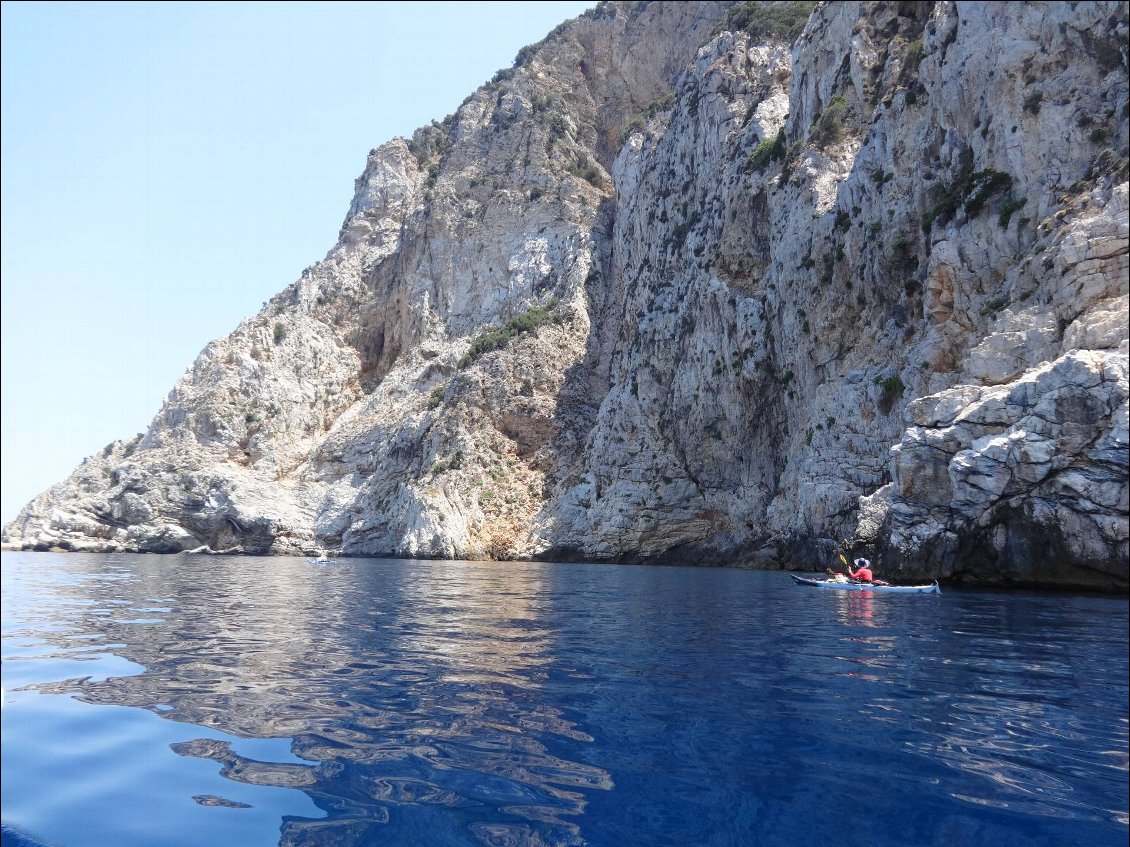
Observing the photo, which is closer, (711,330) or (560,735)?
(560,735)

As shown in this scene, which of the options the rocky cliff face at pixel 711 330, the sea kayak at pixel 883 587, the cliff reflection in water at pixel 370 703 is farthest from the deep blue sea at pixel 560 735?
the rocky cliff face at pixel 711 330

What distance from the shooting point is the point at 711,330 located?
54750 mm

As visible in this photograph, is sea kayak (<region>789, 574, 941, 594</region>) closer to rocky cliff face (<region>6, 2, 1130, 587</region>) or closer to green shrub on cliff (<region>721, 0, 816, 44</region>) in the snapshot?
rocky cliff face (<region>6, 2, 1130, 587</region>)

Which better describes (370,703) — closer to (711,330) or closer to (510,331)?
(711,330)

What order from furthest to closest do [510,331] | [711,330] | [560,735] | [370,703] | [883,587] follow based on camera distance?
[510,331] → [711,330] → [883,587] → [370,703] → [560,735]

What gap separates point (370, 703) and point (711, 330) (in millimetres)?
48665

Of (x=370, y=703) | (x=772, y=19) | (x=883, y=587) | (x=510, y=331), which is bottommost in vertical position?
(x=370, y=703)

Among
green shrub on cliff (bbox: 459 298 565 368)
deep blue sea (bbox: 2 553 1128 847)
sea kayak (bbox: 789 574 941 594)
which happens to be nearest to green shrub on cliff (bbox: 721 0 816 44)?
green shrub on cliff (bbox: 459 298 565 368)

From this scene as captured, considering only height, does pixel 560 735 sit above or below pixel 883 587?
below

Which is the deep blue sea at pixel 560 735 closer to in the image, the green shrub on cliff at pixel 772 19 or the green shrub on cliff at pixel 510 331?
the green shrub on cliff at pixel 510 331

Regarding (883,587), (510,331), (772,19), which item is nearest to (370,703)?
(883,587)

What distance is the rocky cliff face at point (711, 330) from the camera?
1049 inches

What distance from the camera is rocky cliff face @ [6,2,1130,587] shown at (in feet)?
87.5

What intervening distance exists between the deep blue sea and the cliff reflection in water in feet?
0.14
